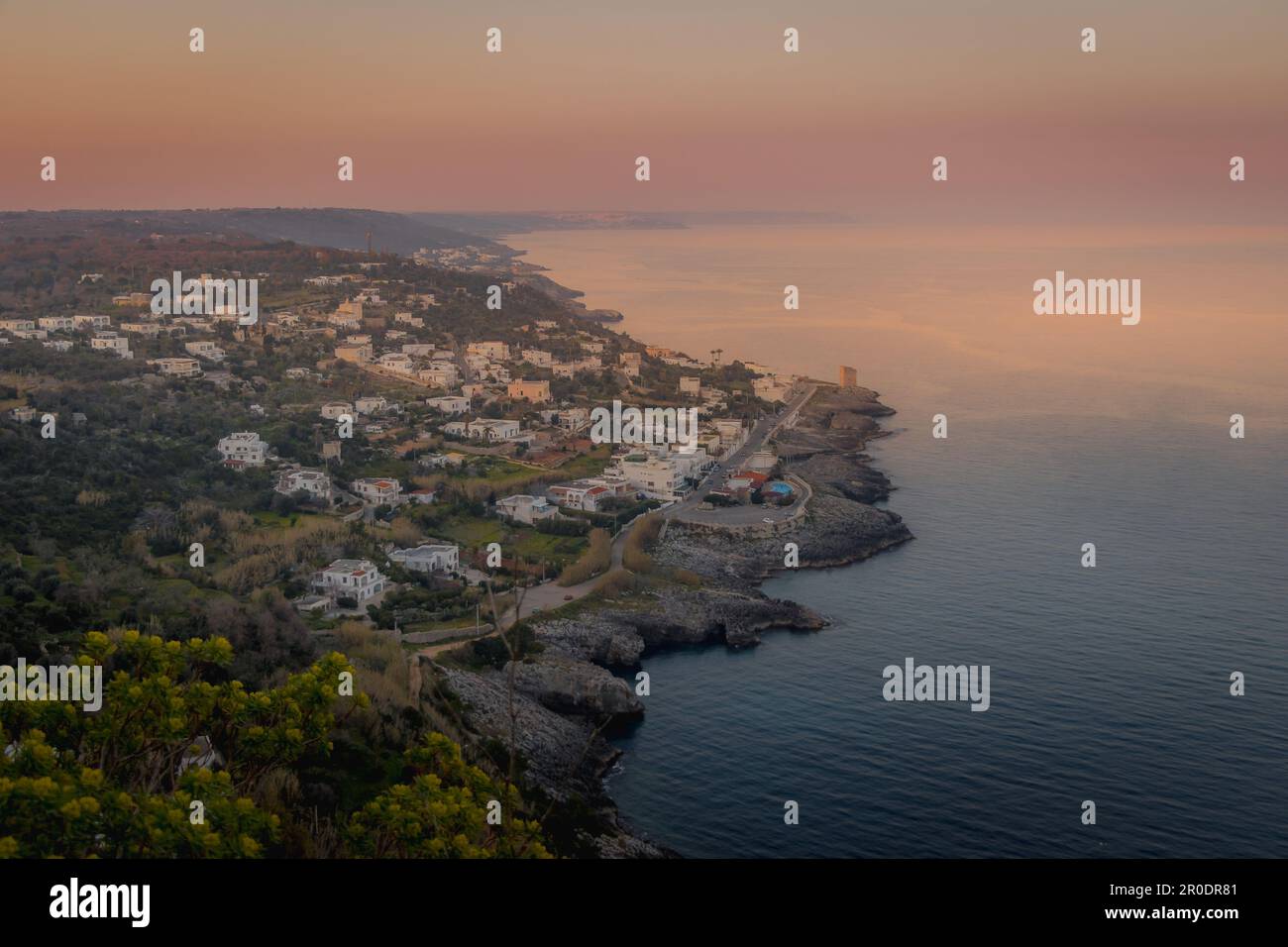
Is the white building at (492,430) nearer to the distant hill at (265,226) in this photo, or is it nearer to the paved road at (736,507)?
the paved road at (736,507)

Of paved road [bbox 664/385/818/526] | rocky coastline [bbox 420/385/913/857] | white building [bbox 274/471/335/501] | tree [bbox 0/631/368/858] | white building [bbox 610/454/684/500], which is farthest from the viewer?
white building [bbox 610/454/684/500]

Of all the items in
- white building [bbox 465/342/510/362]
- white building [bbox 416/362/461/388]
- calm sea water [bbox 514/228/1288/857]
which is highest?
white building [bbox 465/342/510/362]

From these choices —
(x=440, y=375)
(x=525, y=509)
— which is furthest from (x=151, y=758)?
(x=440, y=375)

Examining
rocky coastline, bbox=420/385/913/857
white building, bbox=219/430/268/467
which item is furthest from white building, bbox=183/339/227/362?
rocky coastline, bbox=420/385/913/857

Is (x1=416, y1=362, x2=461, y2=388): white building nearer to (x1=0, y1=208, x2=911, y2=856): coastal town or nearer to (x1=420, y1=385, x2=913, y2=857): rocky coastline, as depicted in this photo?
(x1=0, y1=208, x2=911, y2=856): coastal town

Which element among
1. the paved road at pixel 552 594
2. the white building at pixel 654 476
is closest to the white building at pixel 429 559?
the paved road at pixel 552 594

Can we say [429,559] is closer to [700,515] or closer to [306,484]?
[306,484]

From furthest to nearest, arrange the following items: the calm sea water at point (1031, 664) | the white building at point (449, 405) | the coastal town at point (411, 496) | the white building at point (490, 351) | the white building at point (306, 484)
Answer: the white building at point (490, 351) < the white building at point (449, 405) < the white building at point (306, 484) < the coastal town at point (411, 496) < the calm sea water at point (1031, 664)
